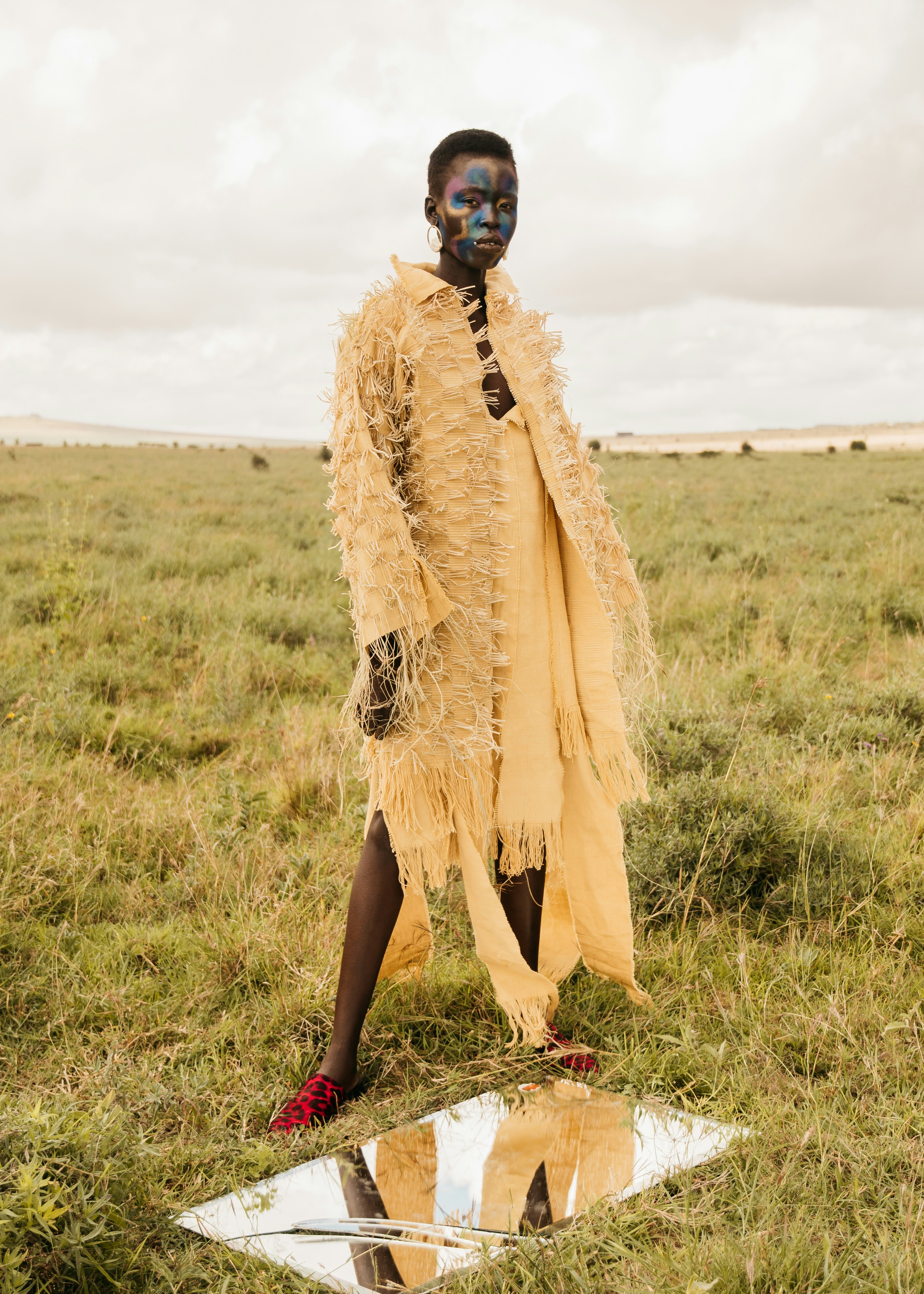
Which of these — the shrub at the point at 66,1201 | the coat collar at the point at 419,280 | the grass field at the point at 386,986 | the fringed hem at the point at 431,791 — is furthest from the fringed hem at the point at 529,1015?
the coat collar at the point at 419,280

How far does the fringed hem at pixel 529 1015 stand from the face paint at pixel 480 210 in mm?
1812

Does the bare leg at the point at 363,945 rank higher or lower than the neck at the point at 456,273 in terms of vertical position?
lower

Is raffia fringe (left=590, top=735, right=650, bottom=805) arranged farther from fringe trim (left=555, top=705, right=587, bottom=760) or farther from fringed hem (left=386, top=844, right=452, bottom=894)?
fringed hem (left=386, top=844, right=452, bottom=894)

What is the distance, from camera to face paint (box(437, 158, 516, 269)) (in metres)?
Result: 2.23

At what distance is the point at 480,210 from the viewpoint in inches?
88.0

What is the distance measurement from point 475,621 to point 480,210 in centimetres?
97

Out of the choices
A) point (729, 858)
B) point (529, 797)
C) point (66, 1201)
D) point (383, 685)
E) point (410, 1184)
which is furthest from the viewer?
point (729, 858)

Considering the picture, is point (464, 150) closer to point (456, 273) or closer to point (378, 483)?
point (456, 273)

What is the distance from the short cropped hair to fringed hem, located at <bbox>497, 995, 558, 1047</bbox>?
199 centimetres

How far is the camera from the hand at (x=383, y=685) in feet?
7.11

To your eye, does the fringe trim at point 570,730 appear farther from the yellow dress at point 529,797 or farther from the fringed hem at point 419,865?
the fringed hem at point 419,865

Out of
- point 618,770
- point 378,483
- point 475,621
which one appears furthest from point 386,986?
point 378,483

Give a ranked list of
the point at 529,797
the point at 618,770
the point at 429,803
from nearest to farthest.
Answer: the point at 429,803 < the point at 529,797 < the point at 618,770

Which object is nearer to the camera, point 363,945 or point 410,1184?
point 410,1184
